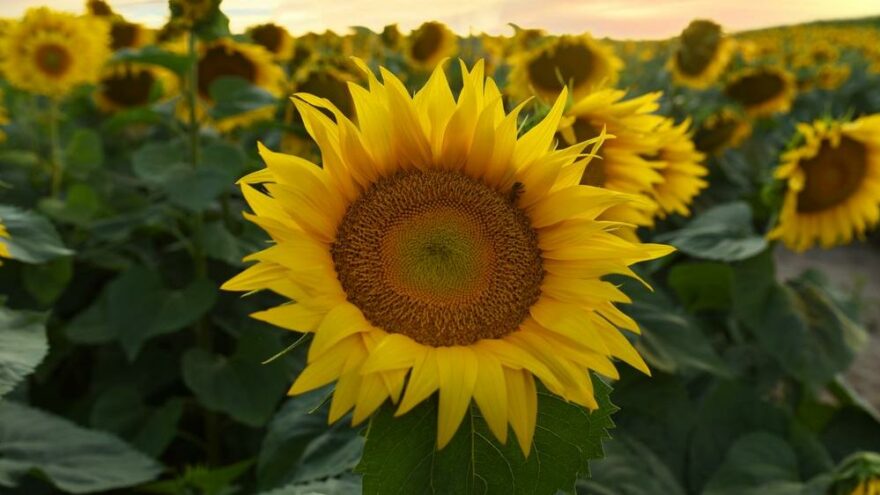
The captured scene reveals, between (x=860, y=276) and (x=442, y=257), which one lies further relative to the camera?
(x=860, y=276)

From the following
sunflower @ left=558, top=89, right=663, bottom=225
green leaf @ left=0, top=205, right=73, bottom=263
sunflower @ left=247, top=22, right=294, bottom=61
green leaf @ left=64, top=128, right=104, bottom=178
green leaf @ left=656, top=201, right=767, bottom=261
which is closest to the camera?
green leaf @ left=0, top=205, right=73, bottom=263

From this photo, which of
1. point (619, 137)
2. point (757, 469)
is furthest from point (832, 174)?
point (619, 137)

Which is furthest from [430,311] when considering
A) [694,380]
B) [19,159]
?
[19,159]

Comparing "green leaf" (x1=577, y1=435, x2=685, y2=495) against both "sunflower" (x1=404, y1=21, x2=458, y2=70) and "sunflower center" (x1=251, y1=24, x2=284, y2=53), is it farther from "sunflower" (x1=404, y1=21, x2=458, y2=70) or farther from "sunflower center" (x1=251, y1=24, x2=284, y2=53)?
"sunflower" (x1=404, y1=21, x2=458, y2=70)

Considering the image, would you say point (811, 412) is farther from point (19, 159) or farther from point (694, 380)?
point (19, 159)

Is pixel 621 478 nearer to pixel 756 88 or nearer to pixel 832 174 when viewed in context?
pixel 832 174

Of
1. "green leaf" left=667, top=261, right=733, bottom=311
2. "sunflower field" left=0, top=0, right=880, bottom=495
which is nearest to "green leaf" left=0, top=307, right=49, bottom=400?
"sunflower field" left=0, top=0, right=880, bottom=495

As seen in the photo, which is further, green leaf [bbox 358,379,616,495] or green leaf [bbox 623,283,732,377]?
green leaf [bbox 623,283,732,377]
